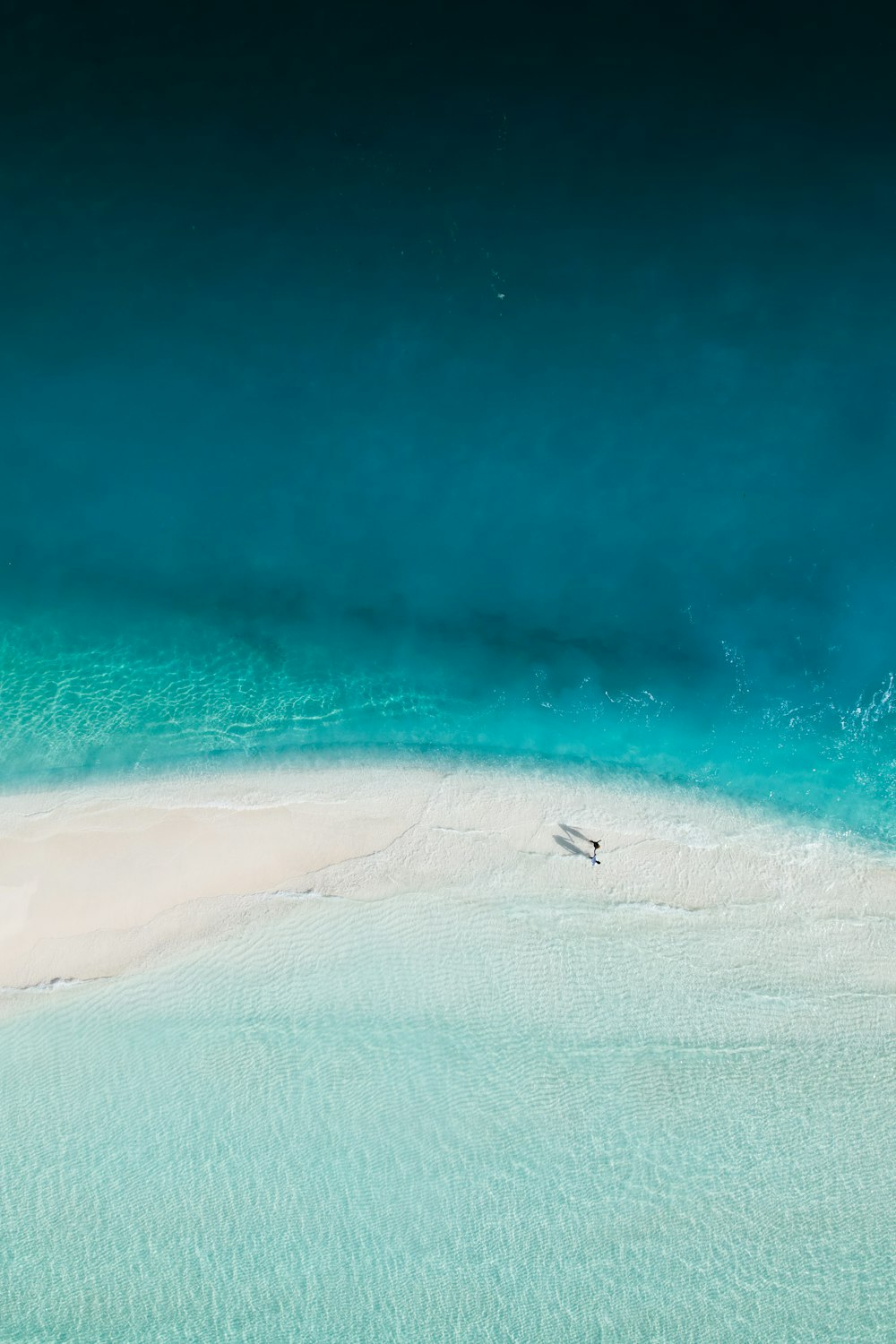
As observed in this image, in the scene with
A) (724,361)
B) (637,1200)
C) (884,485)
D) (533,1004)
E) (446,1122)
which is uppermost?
(724,361)

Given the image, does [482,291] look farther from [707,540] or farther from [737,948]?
[737,948]

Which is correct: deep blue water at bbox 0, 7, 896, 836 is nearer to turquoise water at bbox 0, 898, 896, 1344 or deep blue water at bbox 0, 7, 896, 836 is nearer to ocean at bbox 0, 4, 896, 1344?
ocean at bbox 0, 4, 896, 1344

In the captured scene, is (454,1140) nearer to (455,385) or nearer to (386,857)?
(386,857)

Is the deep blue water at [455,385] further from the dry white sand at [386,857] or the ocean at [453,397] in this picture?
the dry white sand at [386,857]

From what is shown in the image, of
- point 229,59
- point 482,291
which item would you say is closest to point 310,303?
point 482,291

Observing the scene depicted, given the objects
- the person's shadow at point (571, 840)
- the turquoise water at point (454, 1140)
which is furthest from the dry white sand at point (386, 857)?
the turquoise water at point (454, 1140)

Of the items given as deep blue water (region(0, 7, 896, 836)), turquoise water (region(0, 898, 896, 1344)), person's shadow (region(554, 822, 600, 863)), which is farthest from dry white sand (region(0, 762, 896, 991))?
deep blue water (region(0, 7, 896, 836))

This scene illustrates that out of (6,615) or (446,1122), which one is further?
(6,615)
